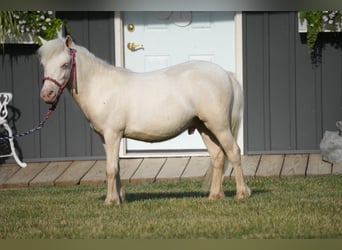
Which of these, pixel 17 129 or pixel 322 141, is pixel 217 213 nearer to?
pixel 322 141

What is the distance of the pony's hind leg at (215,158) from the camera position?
21.6 feet

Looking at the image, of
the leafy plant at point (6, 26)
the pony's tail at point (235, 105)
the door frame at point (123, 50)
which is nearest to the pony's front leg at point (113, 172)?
the pony's tail at point (235, 105)

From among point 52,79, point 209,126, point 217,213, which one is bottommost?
point 217,213

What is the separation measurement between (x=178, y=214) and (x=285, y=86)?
3828 millimetres

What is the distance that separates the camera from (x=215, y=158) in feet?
21.7

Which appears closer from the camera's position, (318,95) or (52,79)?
(52,79)

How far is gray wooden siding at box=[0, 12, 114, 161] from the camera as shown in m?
9.52

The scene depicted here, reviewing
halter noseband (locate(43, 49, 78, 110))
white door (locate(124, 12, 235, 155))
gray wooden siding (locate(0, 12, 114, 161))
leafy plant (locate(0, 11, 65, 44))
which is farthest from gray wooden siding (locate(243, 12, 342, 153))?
halter noseband (locate(43, 49, 78, 110))

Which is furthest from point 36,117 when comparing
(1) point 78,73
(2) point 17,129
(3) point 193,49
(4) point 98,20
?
(1) point 78,73

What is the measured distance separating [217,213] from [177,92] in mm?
941

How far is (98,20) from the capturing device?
952 centimetres

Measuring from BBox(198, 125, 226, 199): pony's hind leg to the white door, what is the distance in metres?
2.75

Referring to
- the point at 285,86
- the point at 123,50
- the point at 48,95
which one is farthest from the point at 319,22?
the point at 48,95

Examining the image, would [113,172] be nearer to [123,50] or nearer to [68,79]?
[68,79]
